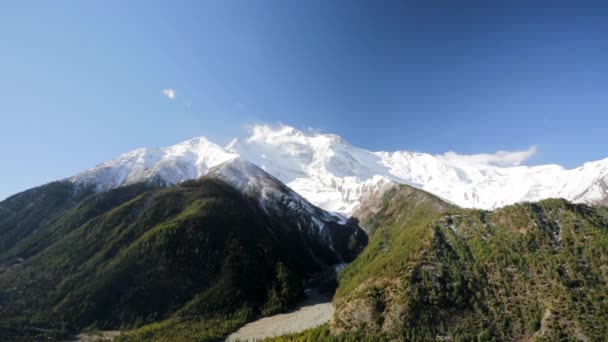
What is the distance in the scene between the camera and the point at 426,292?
134m

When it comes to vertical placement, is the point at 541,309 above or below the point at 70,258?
below

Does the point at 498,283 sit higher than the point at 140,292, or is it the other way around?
the point at 140,292

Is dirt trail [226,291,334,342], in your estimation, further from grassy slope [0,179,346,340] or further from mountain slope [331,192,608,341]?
mountain slope [331,192,608,341]

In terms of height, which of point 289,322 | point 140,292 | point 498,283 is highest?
point 140,292

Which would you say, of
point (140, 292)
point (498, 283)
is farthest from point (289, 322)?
point (498, 283)

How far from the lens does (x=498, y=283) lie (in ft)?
435

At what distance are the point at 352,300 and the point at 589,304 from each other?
9098 cm

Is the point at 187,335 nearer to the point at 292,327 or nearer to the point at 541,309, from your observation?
the point at 292,327

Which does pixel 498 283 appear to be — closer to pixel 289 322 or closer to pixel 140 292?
pixel 289 322

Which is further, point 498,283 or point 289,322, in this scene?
point 289,322

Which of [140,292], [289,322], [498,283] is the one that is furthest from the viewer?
[140,292]

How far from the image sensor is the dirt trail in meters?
144

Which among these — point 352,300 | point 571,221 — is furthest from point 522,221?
point 352,300

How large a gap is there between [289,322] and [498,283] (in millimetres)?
101158
